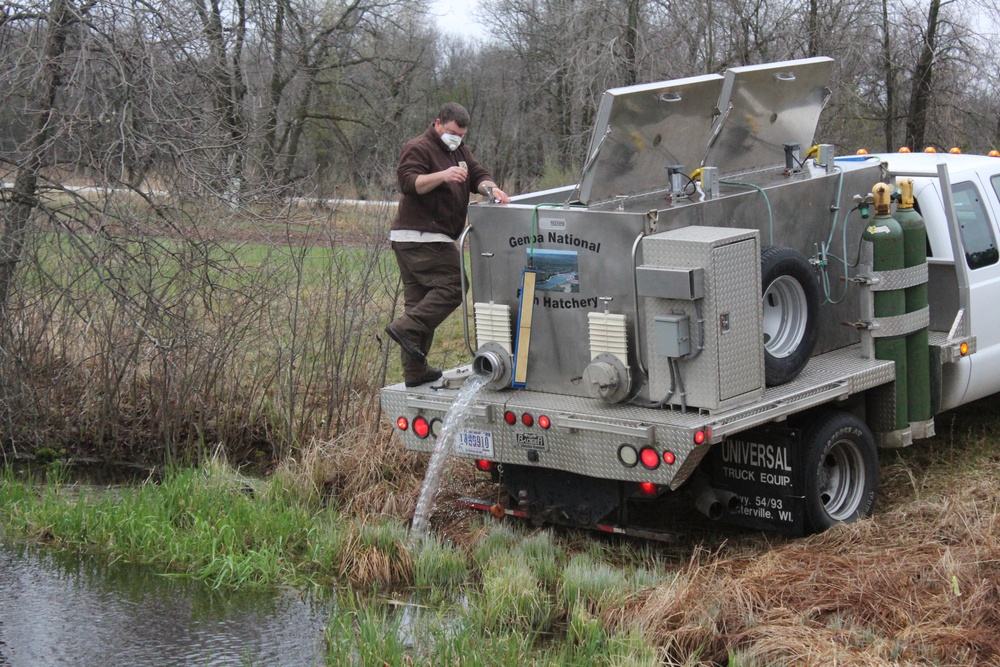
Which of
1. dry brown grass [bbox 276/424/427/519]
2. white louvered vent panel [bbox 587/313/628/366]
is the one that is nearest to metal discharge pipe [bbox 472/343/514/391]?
white louvered vent panel [bbox 587/313/628/366]

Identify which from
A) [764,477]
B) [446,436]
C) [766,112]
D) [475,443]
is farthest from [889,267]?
[446,436]

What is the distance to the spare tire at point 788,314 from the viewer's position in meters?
6.59

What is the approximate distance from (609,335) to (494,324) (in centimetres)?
78

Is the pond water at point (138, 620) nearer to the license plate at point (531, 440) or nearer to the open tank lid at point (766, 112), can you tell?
the license plate at point (531, 440)

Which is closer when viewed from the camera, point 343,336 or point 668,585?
point 668,585

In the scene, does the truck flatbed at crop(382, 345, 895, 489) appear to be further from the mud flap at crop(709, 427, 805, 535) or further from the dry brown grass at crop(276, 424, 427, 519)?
the dry brown grass at crop(276, 424, 427, 519)

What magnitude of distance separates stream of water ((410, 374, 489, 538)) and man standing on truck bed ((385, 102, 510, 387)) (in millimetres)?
503

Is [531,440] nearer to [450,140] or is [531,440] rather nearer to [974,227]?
[450,140]

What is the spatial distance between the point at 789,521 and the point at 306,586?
2619 mm

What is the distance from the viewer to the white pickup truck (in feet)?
20.3

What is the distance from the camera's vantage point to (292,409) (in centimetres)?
904

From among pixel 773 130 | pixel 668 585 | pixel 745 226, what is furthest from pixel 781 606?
pixel 773 130

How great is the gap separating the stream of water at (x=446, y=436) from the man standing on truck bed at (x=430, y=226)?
19.8 inches

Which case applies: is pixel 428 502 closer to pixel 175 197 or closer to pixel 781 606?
pixel 781 606
